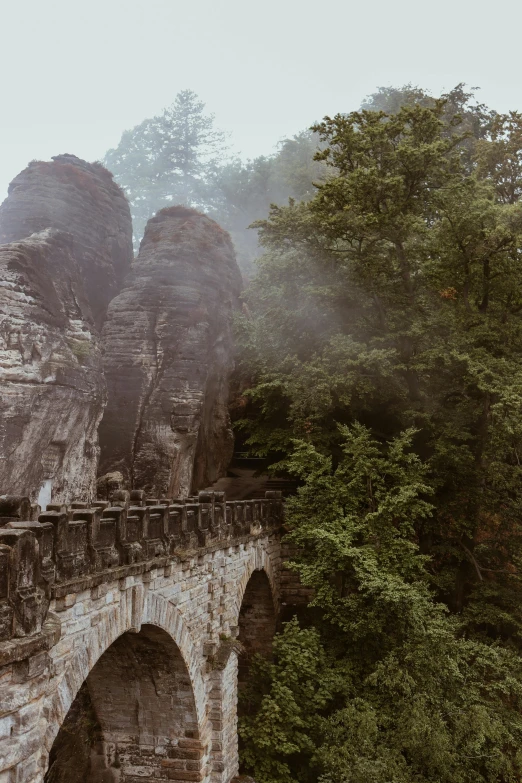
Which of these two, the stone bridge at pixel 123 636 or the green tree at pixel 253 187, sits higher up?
A: the green tree at pixel 253 187

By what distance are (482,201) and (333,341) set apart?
211 inches

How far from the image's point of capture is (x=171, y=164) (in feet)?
138

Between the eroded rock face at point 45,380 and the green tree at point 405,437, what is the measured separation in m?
5.76

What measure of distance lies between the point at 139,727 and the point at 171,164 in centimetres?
3911

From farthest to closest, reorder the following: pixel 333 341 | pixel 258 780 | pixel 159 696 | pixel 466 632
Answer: pixel 333 341 → pixel 466 632 → pixel 258 780 → pixel 159 696

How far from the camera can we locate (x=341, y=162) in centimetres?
1689

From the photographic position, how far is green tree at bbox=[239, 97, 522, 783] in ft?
39.7

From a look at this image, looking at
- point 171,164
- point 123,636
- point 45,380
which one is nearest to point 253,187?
point 171,164

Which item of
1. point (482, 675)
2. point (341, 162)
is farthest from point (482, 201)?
point (482, 675)

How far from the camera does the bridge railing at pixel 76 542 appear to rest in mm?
4742

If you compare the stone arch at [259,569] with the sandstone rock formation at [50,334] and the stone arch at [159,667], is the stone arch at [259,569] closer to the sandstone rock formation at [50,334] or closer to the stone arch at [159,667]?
the stone arch at [159,667]

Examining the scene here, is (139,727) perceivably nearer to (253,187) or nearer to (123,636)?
(123,636)

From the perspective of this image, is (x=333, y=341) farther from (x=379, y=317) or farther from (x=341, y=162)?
(x=341, y=162)

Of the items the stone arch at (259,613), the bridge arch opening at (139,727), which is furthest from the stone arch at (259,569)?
the bridge arch opening at (139,727)
